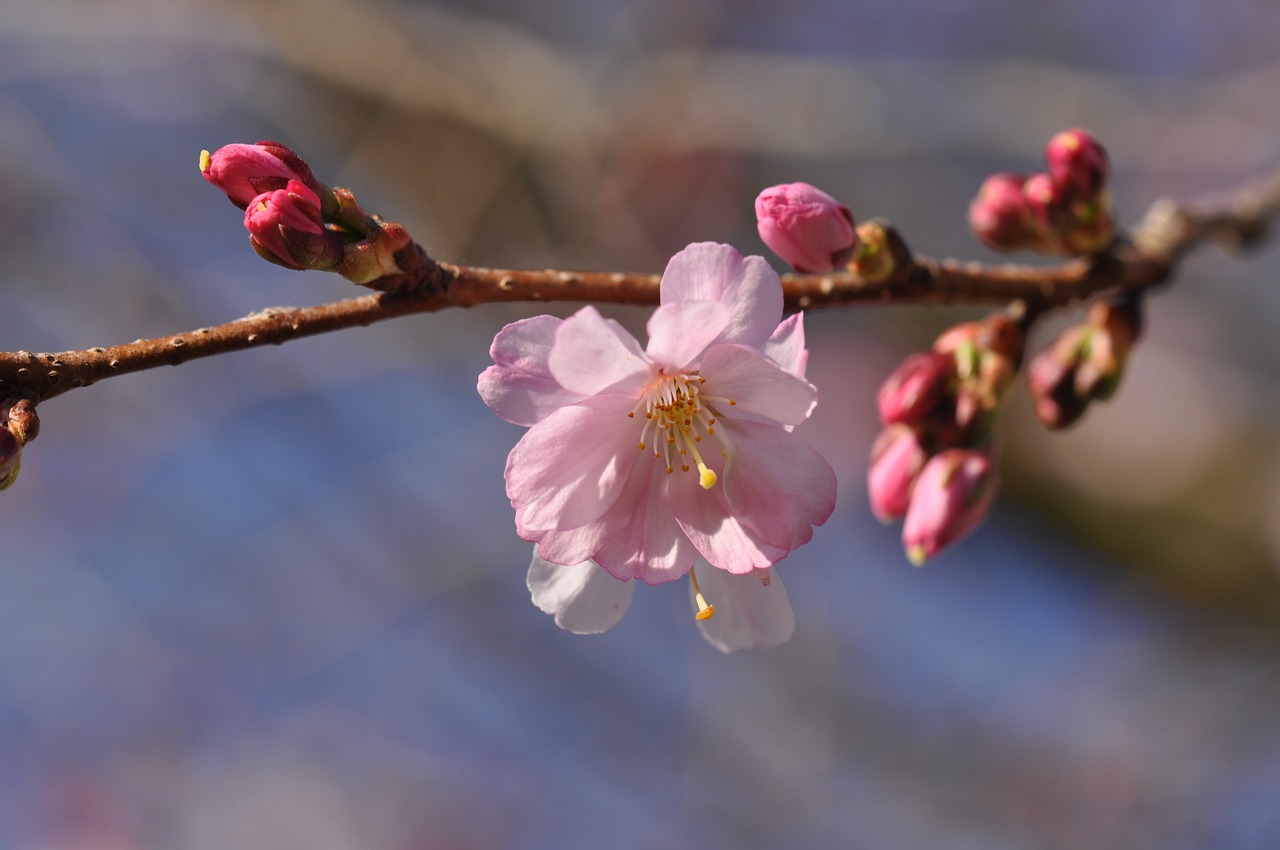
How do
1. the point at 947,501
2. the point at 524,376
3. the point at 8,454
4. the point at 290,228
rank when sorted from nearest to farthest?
the point at 8,454 < the point at 290,228 < the point at 524,376 < the point at 947,501

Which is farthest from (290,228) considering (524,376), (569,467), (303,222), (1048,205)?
(1048,205)

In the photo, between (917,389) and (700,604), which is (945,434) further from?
(700,604)

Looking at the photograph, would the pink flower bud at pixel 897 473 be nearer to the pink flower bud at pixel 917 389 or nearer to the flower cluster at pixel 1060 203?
the pink flower bud at pixel 917 389

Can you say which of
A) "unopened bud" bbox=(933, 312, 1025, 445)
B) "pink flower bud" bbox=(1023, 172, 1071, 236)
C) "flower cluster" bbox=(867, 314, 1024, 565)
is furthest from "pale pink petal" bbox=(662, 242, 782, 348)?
"pink flower bud" bbox=(1023, 172, 1071, 236)

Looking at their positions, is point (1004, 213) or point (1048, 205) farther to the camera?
point (1004, 213)

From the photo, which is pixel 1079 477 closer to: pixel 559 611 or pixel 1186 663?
pixel 1186 663

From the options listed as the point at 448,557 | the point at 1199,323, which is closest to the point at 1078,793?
the point at 1199,323

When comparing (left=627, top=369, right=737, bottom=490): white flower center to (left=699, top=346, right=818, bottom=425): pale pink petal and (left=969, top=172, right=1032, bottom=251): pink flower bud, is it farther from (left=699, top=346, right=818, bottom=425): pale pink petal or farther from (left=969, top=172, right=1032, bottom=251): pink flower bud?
(left=969, top=172, right=1032, bottom=251): pink flower bud
